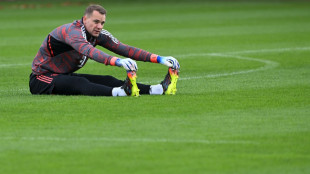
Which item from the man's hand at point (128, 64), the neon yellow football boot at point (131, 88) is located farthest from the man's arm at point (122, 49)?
the man's hand at point (128, 64)

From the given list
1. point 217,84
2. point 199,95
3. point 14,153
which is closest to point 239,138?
point 14,153

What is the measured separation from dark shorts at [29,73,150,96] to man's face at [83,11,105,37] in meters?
0.59

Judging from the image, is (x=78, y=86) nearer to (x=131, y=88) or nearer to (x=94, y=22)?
(x=131, y=88)

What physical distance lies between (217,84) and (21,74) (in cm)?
336

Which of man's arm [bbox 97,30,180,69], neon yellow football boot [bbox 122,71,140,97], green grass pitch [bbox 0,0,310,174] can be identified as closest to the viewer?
green grass pitch [bbox 0,0,310,174]

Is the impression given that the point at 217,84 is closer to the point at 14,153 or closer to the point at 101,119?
the point at 101,119

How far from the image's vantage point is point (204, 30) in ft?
74.7

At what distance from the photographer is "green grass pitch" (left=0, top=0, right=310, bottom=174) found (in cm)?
699

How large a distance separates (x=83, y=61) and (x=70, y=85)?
39cm

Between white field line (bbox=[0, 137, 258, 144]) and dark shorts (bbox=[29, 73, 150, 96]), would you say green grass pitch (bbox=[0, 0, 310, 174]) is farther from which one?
dark shorts (bbox=[29, 73, 150, 96])

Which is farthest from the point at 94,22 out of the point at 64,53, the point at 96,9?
the point at 64,53

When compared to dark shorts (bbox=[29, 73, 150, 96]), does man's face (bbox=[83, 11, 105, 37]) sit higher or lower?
higher

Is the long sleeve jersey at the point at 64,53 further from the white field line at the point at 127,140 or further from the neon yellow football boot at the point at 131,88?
the white field line at the point at 127,140

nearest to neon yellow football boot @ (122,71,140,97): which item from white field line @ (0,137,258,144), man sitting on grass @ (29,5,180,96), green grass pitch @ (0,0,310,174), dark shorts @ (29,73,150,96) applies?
man sitting on grass @ (29,5,180,96)
